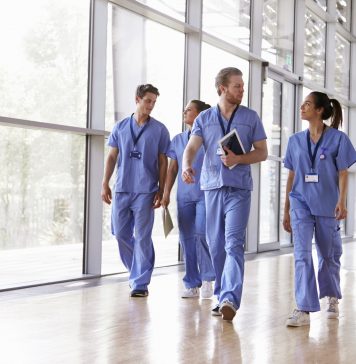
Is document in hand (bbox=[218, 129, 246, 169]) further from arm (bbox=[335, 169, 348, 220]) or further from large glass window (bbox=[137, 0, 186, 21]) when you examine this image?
large glass window (bbox=[137, 0, 186, 21])

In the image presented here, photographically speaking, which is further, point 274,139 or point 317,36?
point 317,36

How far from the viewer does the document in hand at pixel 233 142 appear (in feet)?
12.7

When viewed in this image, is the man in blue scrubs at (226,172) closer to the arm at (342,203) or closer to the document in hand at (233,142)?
the document in hand at (233,142)

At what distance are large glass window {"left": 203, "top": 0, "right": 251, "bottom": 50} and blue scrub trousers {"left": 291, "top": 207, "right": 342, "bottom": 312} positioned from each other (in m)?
4.15

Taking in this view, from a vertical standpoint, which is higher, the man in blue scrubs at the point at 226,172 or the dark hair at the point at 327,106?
the dark hair at the point at 327,106

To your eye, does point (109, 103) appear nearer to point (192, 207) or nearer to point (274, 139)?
point (192, 207)

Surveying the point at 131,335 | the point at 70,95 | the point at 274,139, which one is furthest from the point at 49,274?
the point at 274,139

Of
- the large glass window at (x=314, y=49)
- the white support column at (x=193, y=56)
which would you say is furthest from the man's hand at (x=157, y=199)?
the large glass window at (x=314, y=49)

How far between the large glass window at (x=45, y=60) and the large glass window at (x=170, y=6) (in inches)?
37.7

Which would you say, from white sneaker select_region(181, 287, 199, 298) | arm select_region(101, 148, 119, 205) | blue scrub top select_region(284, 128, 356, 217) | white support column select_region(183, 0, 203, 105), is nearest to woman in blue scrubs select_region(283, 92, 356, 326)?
blue scrub top select_region(284, 128, 356, 217)

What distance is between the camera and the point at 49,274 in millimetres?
5562

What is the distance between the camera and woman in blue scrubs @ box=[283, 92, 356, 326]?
3842 millimetres

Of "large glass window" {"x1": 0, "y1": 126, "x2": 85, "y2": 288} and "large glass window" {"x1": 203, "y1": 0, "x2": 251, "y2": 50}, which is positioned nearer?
"large glass window" {"x1": 0, "y1": 126, "x2": 85, "y2": 288}

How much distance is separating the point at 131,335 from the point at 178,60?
166 inches
